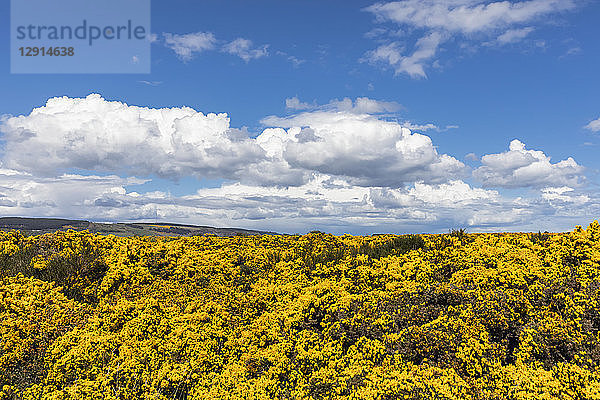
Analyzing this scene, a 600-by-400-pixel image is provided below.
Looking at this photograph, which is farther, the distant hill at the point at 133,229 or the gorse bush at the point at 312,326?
the distant hill at the point at 133,229

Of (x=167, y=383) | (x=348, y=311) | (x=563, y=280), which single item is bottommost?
(x=167, y=383)

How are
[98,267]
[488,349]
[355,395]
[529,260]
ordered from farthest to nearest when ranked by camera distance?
1. [98,267]
2. [529,260]
3. [488,349]
4. [355,395]

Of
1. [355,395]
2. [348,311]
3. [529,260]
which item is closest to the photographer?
[355,395]

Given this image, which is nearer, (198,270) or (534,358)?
(534,358)

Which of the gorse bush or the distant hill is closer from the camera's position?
the gorse bush

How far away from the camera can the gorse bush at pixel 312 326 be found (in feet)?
24.8

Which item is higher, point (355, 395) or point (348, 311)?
point (348, 311)

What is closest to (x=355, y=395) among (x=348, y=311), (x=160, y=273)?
(x=348, y=311)

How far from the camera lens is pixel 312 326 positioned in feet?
32.3

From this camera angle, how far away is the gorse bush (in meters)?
7.55

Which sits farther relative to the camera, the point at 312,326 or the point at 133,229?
the point at 133,229

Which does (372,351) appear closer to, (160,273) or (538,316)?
(538,316)

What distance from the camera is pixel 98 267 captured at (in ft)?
Answer: 44.9

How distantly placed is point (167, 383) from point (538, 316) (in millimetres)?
8441
